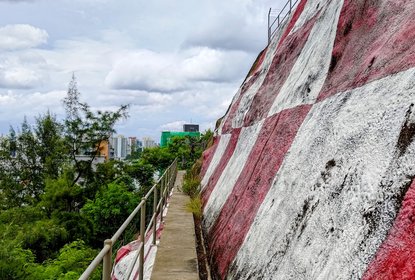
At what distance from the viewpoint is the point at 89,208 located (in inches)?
1064

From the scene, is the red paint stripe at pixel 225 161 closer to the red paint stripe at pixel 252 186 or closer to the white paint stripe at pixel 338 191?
the red paint stripe at pixel 252 186

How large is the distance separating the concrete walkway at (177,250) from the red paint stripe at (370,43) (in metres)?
2.84

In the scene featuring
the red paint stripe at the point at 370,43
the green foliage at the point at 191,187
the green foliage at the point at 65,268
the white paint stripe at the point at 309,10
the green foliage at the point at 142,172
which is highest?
the white paint stripe at the point at 309,10

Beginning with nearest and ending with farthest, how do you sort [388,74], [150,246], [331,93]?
1. [388,74]
2. [331,93]
3. [150,246]

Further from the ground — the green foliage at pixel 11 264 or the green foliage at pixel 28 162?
the green foliage at pixel 28 162

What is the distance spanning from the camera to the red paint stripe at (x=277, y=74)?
7.00 metres

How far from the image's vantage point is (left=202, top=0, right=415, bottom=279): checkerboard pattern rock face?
236 cm

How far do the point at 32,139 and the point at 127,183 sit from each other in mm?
7437

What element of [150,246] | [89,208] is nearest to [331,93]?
[150,246]

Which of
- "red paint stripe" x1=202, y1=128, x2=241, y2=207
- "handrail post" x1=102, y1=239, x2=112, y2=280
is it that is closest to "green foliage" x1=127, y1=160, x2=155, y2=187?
"red paint stripe" x1=202, y1=128, x2=241, y2=207

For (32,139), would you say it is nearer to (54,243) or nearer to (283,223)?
(54,243)

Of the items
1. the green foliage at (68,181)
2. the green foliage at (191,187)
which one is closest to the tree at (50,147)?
the green foliage at (68,181)

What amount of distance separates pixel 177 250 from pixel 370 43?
4045mm

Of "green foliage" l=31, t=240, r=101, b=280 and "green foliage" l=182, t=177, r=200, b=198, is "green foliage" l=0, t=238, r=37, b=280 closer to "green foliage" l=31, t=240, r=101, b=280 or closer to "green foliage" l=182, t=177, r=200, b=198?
"green foliage" l=31, t=240, r=101, b=280
